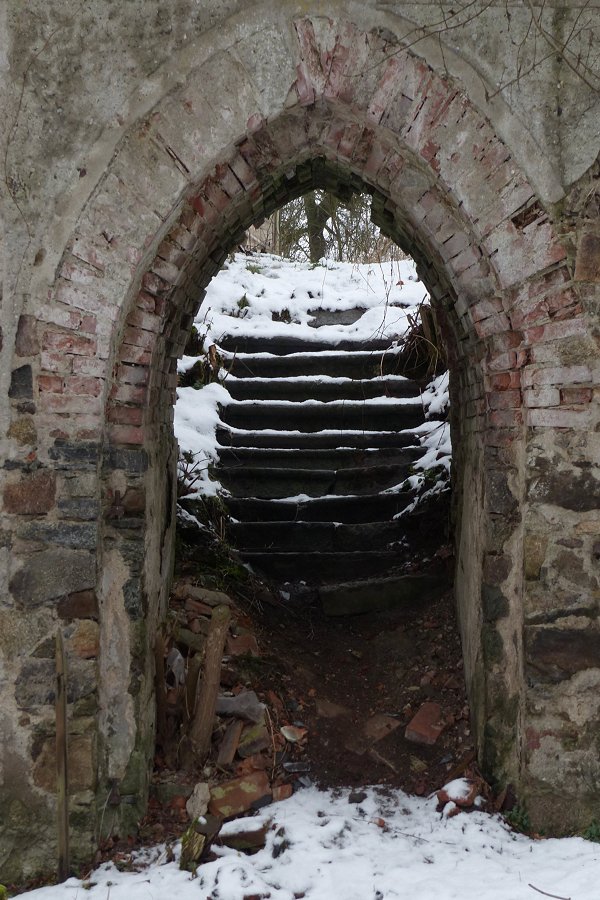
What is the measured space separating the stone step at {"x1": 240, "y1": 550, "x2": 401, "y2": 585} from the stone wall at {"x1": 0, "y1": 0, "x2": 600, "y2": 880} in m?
2.52

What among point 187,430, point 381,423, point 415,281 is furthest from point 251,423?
point 415,281

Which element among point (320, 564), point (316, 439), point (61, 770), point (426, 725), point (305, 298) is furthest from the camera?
point (305, 298)

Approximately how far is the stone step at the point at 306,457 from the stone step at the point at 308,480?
16 cm

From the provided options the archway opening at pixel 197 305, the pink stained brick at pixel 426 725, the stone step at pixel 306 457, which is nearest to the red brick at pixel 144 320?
the archway opening at pixel 197 305

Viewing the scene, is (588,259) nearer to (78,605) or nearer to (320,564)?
(78,605)

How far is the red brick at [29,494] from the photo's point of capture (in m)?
3.09

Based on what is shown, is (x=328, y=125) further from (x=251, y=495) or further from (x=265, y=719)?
(x=251, y=495)

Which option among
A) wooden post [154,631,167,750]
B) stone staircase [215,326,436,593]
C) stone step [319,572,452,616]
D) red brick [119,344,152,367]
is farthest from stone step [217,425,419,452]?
red brick [119,344,152,367]

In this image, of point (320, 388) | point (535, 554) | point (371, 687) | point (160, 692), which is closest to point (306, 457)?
point (320, 388)

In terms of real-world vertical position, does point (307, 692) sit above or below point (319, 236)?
below

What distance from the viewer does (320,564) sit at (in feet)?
19.2

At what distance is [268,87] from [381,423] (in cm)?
410

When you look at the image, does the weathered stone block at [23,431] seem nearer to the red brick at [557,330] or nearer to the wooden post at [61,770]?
the wooden post at [61,770]

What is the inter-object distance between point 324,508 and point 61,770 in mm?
3413
